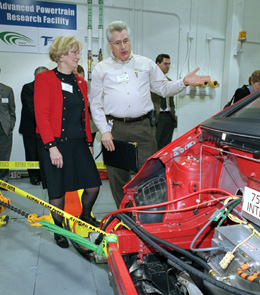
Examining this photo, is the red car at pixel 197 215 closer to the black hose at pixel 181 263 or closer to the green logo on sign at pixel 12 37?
the black hose at pixel 181 263

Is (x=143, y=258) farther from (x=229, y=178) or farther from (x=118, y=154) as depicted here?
(x=118, y=154)

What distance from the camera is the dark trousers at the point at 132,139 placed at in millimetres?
2498

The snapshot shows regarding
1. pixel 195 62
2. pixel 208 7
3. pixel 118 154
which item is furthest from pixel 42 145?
pixel 208 7

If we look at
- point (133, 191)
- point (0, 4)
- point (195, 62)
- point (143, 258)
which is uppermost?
point (0, 4)

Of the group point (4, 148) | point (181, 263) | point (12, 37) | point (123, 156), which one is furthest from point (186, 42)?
point (181, 263)

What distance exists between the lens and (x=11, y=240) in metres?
2.54

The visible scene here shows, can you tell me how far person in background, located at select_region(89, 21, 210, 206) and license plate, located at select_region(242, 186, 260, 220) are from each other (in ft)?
4.68

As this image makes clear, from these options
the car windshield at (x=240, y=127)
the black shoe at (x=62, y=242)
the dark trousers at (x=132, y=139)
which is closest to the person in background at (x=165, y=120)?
the dark trousers at (x=132, y=139)

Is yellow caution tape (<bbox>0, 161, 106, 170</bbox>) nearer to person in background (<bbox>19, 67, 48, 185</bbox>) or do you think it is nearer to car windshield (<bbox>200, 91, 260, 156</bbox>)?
person in background (<bbox>19, 67, 48, 185</bbox>)

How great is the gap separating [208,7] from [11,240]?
5.49m

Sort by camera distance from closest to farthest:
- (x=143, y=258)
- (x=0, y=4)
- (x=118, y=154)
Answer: (x=143, y=258) → (x=118, y=154) → (x=0, y=4)

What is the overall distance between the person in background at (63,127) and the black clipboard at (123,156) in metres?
0.17

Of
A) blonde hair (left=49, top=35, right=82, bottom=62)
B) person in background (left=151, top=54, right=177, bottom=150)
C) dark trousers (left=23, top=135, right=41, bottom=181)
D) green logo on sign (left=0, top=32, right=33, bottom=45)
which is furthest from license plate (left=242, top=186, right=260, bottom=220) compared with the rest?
green logo on sign (left=0, top=32, right=33, bottom=45)

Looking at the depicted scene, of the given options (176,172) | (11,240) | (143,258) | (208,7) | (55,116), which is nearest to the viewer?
(143,258)
